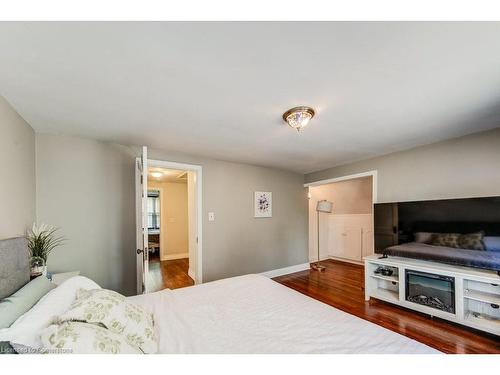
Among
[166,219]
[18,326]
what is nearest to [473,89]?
[18,326]

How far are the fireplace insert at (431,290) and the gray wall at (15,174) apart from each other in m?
4.02

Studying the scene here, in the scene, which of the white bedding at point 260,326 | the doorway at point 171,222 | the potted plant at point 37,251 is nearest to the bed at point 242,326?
the white bedding at point 260,326

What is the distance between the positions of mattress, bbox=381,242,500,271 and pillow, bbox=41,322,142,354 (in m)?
3.17

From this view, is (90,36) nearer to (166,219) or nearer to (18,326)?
(18,326)

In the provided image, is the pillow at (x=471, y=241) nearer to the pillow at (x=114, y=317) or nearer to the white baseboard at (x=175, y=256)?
the pillow at (x=114, y=317)

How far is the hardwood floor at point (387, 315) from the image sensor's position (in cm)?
204

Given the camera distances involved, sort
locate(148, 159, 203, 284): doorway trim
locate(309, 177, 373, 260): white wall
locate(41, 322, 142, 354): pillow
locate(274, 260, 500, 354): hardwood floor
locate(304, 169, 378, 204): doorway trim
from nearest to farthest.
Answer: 1. locate(41, 322, 142, 354): pillow
2. locate(274, 260, 500, 354): hardwood floor
3. locate(148, 159, 203, 284): doorway trim
4. locate(304, 169, 378, 204): doorway trim
5. locate(309, 177, 373, 260): white wall

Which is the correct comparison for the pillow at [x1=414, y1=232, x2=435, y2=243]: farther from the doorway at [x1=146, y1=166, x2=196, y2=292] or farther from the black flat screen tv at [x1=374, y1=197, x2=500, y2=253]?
the doorway at [x1=146, y1=166, x2=196, y2=292]

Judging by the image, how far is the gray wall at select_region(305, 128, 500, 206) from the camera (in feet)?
8.16

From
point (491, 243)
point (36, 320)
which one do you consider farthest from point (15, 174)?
point (491, 243)

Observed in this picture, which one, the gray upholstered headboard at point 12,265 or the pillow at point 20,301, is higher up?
the gray upholstered headboard at point 12,265

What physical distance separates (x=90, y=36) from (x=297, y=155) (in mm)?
2862

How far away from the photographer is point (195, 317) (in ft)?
4.73

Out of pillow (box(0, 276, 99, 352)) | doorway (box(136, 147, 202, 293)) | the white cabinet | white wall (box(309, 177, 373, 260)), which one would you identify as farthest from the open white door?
the white cabinet
